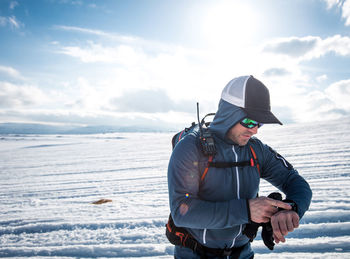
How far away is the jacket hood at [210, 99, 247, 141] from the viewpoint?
4.02 feet

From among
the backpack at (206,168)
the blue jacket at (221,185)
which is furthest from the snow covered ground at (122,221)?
the blue jacket at (221,185)

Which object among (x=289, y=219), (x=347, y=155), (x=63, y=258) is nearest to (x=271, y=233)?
(x=289, y=219)

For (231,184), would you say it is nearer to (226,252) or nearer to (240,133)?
(240,133)

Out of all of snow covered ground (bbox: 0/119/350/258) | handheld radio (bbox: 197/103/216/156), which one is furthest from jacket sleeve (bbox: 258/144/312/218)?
snow covered ground (bbox: 0/119/350/258)

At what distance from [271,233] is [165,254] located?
6.88 ft

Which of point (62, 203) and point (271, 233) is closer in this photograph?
point (271, 233)

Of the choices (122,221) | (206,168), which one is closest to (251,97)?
(206,168)

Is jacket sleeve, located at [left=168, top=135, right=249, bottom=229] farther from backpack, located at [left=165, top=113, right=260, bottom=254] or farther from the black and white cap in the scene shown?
the black and white cap

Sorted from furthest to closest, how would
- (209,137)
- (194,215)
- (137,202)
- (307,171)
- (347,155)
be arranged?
(347,155) → (307,171) → (137,202) → (209,137) → (194,215)

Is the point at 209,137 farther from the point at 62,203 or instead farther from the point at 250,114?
the point at 62,203

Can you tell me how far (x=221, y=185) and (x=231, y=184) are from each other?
68 mm

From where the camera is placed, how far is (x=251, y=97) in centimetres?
120

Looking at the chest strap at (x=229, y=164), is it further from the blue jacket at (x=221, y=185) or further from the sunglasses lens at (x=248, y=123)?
the sunglasses lens at (x=248, y=123)

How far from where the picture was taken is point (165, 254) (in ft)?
9.12
